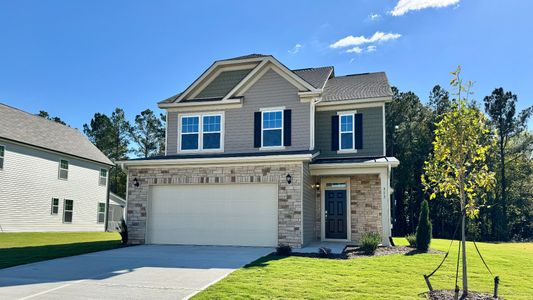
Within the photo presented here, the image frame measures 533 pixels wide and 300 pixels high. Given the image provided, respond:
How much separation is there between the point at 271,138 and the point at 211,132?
261 centimetres

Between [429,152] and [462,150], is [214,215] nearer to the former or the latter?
[462,150]

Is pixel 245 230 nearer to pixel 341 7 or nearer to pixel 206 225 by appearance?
pixel 206 225

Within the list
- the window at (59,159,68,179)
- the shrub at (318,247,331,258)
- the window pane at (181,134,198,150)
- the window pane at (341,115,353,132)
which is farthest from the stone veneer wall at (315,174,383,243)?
the window at (59,159,68,179)

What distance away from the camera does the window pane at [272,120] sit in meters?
16.0

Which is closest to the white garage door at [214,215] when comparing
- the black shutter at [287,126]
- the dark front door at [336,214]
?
the black shutter at [287,126]

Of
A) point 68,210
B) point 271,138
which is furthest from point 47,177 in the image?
point 271,138

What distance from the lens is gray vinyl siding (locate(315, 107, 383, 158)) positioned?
51.4ft

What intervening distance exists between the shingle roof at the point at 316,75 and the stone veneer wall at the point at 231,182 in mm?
5336

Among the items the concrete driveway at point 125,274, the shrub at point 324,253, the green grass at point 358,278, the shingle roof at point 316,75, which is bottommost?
the concrete driveway at point 125,274

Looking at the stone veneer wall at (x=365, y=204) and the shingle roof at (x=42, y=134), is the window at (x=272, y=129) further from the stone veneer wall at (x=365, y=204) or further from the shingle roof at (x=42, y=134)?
the shingle roof at (x=42, y=134)

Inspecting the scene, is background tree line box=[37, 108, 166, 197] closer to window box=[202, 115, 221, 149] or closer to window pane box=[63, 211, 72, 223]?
window pane box=[63, 211, 72, 223]

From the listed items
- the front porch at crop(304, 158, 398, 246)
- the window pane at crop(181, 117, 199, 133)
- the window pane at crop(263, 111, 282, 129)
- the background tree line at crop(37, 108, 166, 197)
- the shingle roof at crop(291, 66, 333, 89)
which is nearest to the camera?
the front porch at crop(304, 158, 398, 246)

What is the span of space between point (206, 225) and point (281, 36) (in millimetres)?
7641

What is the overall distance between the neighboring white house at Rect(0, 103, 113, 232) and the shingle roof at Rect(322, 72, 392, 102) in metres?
16.5
